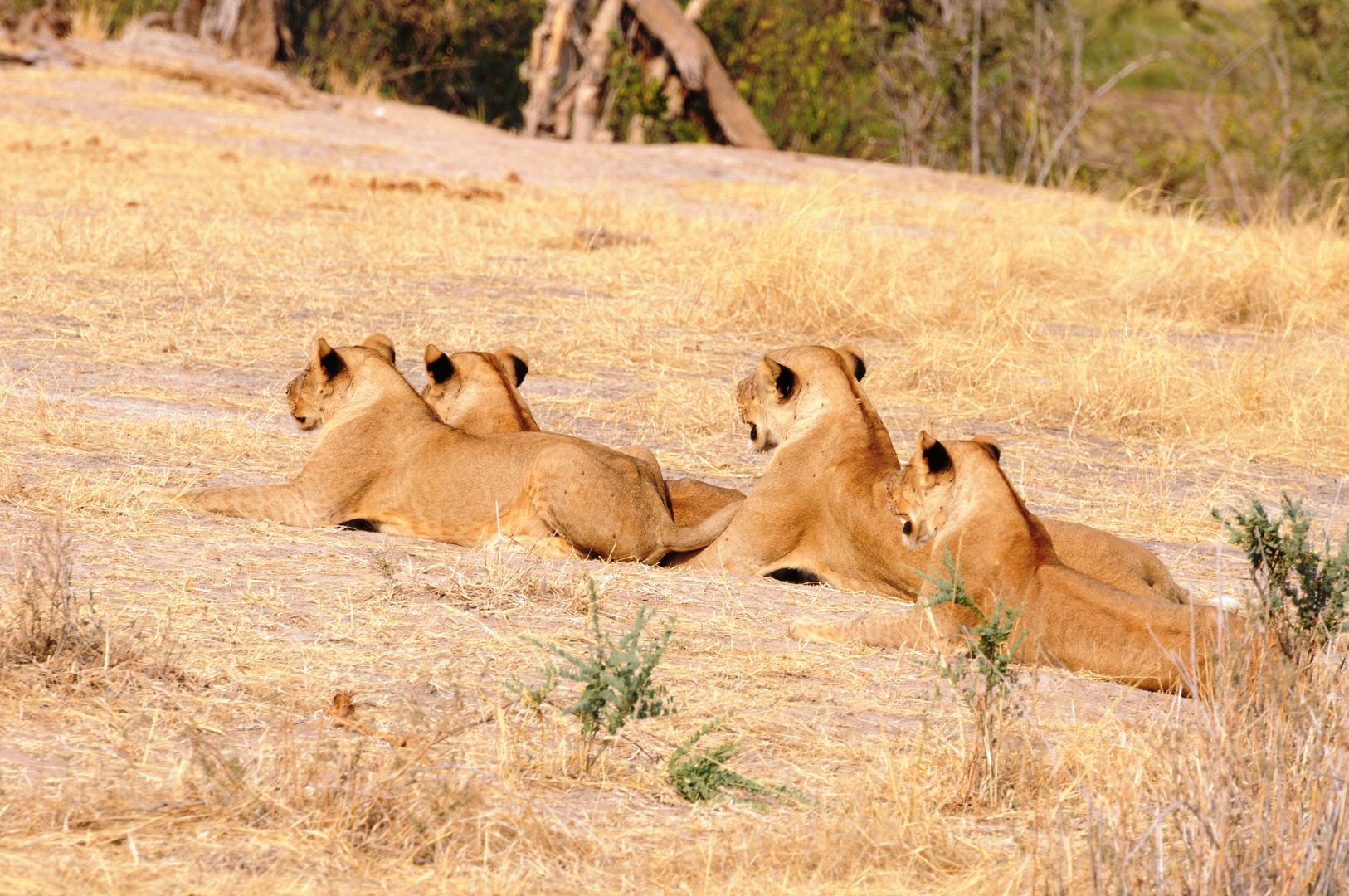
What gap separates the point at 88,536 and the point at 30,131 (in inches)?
476

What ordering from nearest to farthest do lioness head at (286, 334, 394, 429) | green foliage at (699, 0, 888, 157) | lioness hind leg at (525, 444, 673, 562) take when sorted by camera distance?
lioness hind leg at (525, 444, 673, 562)
lioness head at (286, 334, 394, 429)
green foliage at (699, 0, 888, 157)

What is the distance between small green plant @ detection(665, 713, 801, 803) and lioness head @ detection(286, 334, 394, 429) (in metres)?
3.22

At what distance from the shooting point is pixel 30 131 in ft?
52.2

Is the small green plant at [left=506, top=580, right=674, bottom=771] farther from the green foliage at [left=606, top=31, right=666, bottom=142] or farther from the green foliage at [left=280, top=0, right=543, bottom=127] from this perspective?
the green foliage at [left=280, top=0, right=543, bottom=127]

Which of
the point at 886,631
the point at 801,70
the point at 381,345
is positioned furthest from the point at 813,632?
the point at 801,70

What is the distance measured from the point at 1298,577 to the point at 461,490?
3.03 metres

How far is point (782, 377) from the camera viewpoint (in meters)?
6.28

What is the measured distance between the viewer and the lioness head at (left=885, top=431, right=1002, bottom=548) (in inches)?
207

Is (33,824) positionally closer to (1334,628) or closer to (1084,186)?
(1334,628)

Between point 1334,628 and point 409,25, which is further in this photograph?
point 409,25

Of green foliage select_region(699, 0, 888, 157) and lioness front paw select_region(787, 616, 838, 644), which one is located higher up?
green foliage select_region(699, 0, 888, 157)

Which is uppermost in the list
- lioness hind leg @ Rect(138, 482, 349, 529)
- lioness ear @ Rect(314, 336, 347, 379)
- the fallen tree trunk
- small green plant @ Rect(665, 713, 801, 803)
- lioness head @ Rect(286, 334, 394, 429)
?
the fallen tree trunk

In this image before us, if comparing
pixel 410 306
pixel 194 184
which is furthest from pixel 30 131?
pixel 410 306

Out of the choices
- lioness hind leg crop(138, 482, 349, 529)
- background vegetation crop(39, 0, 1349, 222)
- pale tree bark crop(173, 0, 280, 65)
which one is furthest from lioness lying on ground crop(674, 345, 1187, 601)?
pale tree bark crop(173, 0, 280, 65)
